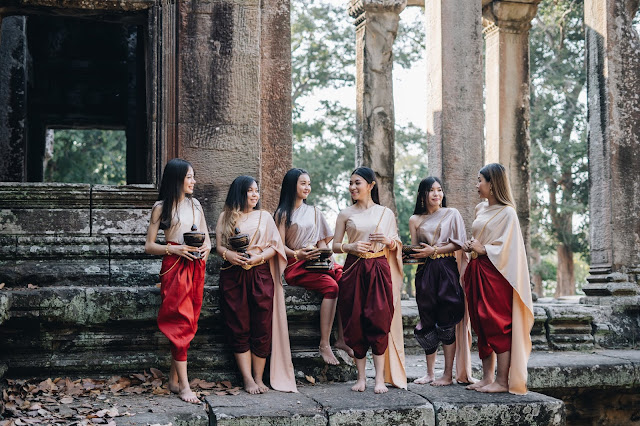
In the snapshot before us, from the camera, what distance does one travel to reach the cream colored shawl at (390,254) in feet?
18.7

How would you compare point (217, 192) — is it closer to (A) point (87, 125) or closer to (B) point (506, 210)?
(B) point (506, 210)

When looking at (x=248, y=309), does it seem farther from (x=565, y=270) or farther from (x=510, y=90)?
(x=565, y=270)

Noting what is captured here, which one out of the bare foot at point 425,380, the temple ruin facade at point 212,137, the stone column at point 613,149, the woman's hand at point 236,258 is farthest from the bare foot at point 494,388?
the stone column at point 613,149

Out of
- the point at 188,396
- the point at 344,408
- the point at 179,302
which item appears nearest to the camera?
the point at 344,408

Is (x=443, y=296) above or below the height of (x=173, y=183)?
below

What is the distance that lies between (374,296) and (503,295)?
0.98 meters

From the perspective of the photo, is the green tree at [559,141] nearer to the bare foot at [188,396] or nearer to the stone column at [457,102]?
the stone column at [457,102]

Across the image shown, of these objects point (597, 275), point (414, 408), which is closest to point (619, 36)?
point (597, 275)

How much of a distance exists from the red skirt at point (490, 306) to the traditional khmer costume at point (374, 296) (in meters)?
0.62

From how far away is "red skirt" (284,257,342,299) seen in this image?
6020 mm

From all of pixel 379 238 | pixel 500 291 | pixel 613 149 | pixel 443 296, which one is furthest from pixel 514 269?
pixel 613 149

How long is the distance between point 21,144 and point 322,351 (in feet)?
22.2

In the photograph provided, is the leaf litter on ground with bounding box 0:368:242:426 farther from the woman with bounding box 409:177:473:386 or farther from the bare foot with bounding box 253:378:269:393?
the woman with bounding box 409:177:473:386

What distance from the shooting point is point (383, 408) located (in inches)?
193
